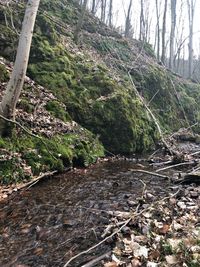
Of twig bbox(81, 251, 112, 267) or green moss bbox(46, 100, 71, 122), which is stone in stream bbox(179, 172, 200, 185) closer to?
twig bbox(81, 251, 112, 267)

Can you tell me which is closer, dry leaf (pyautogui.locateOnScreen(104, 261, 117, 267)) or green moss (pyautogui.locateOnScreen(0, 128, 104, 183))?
A: dry leaf (pyautogui.locateOnScreen(104, 261, 117, 267))

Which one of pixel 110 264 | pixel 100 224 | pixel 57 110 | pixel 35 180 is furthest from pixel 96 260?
pixel 57 110

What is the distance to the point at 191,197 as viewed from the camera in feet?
20.4

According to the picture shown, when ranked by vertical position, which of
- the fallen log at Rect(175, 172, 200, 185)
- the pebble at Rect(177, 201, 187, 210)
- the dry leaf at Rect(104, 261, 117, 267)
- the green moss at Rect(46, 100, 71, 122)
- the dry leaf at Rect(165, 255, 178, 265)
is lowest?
the dry leaf at Rect(104, 261, 117, 267)

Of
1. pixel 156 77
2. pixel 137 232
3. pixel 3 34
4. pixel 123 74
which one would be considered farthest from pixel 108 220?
pixel 156 77

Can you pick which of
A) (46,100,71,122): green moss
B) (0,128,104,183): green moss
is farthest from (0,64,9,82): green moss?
(0,128,104,183): green moss

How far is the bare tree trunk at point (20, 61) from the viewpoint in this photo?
7.29 meters

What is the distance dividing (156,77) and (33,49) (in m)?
11.1

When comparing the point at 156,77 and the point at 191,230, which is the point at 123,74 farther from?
the point at 191,230

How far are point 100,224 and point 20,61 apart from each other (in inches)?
170

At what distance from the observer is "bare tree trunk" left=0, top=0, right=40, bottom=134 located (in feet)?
23.9

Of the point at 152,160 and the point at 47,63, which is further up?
the point at 47,63

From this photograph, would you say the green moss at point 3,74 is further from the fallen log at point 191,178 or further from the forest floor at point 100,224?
the fallen log at point 191,178

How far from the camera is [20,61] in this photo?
7414 millimetres
